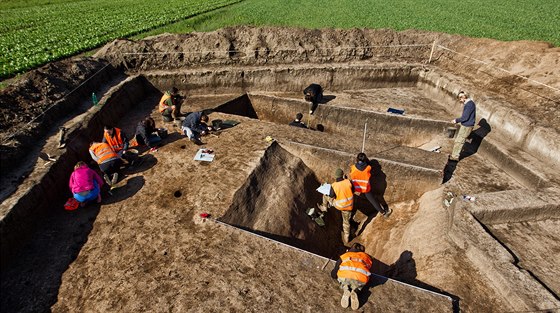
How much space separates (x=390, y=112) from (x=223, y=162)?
642 cm

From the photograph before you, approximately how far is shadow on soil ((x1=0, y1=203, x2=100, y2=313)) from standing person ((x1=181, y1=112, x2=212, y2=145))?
321 centimetres

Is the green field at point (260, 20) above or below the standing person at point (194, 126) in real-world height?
above

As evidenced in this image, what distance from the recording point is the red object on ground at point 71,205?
22.6 ft

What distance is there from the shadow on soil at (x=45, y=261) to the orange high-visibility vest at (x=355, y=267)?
4.99 m

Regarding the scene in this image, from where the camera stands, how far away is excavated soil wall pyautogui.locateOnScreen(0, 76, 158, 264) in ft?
19.4

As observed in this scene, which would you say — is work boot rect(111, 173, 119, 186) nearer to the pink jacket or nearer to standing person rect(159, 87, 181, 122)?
the pink jacket

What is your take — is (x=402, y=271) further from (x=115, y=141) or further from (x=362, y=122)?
(x=115, y=141)

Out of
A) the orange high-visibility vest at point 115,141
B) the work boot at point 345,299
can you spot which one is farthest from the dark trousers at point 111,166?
the work boot at point 345,299

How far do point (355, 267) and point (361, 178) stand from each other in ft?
9.89

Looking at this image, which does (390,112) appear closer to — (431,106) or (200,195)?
(431,106)

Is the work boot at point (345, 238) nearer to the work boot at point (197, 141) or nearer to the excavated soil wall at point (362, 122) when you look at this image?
the excavated soil wall at point (362, 122)

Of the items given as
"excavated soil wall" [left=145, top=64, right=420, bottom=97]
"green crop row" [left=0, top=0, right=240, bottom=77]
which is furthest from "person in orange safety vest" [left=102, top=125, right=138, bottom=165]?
"green crop row" [left=0, top=0, right=240, bottom=77]

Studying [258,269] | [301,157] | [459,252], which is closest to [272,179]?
[301,157]

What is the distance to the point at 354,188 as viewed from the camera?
781 centimetres
